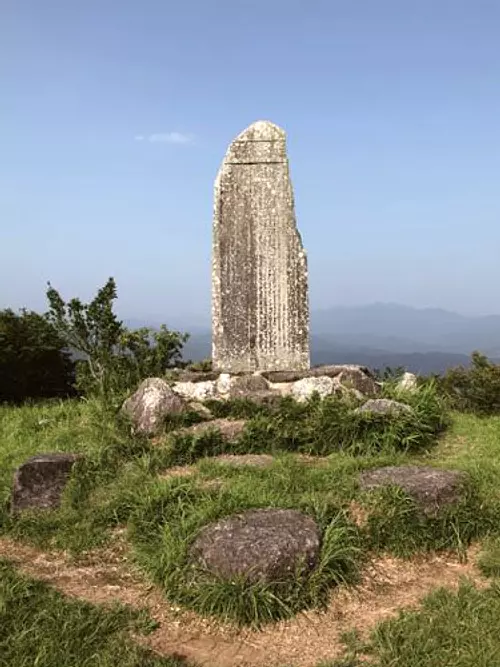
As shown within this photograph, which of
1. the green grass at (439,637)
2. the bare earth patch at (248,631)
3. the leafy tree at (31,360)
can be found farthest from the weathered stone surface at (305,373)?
the leafy tree at (31,360)

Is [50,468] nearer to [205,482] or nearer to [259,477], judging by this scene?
[205,482]

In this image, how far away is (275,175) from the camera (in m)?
9.37

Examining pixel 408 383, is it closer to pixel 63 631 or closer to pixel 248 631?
pixel 248 631

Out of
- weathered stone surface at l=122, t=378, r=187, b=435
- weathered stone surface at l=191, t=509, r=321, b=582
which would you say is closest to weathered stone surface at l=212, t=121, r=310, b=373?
weathered stone surface at l=122, t=378, r=187, b=435

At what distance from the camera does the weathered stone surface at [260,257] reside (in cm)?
937

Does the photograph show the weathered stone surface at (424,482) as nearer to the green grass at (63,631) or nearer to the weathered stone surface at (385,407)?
the weathered stone surface at (385,407)

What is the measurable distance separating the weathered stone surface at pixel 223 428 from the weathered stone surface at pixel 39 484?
1.46m

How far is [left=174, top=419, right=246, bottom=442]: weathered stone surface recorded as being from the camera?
25.2 feet

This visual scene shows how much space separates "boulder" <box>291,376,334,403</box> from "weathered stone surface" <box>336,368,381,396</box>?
25cm

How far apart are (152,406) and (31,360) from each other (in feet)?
18.4

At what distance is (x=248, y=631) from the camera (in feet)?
15.0

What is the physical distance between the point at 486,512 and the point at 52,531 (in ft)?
12.9

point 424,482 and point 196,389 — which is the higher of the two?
point 196,389

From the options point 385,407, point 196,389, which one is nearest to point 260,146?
point 196,389
